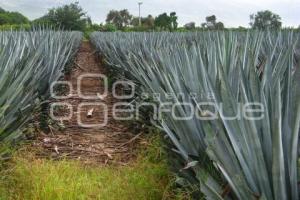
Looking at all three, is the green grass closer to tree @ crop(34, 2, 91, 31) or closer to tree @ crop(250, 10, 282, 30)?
tree @ crop(250, 10, 282, 30)

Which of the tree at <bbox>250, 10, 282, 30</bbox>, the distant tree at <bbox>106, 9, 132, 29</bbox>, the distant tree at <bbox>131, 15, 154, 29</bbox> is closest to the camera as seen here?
the tree at <bbox>250, 10, 282, 30</bbox>

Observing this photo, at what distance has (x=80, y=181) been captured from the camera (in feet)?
10.3

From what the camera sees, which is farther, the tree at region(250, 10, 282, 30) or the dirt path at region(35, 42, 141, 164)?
the tree at region(250, 10, 282, 30)

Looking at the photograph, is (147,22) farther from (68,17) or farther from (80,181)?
(80,181)

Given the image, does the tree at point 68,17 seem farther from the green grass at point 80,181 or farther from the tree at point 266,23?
the green grass at point 80,181

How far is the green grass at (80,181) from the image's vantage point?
2.86 metres

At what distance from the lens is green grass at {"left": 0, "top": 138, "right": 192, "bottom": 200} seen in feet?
9.37

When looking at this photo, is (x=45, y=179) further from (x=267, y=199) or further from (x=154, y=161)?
(x=267, y=199)

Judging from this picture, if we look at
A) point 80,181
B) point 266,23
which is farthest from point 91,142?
point 266,23

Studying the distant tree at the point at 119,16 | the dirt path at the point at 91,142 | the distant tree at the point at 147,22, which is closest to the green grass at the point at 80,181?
the dirt path at the point at 91,142

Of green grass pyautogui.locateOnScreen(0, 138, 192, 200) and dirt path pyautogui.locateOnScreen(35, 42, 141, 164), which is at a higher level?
green grass pyautogui.locateOnScreen(0, 138, 192, 200)

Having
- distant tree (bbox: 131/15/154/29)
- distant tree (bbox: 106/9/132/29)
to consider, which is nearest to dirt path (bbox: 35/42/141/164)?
distant tree (bbox: 131/15/154/29)

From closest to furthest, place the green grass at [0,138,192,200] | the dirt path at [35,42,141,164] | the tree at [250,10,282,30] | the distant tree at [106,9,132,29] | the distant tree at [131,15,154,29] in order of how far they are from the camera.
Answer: the green grass at [0,138,192,200] → the dirt path at [35,42,141,164] → the tree at [250,10,282,30] → the distant tree at [131,15,154,29] → the distant tree at [106,9,132,29]

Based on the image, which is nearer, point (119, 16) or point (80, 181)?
point (80, 181)
